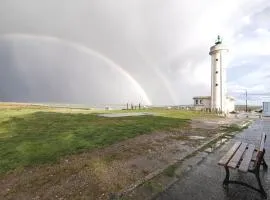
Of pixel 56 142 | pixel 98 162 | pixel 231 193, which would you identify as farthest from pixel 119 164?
pixel 56 142

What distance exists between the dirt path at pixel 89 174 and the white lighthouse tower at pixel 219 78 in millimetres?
47020

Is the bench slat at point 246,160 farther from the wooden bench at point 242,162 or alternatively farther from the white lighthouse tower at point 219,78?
the white lighthouse tower at point 219,78

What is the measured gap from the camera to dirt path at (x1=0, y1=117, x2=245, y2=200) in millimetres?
5727

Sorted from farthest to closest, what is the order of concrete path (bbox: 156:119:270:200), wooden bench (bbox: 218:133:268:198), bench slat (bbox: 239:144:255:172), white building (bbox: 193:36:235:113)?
white building (bbox: 193:36:235:113), wooden bench (bbox: 218:133:268:198), bench slat (bbox: 239:144:255:172), concrete path (bbox: 156:119:270:200)

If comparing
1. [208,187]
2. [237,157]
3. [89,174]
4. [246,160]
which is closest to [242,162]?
[246,160]

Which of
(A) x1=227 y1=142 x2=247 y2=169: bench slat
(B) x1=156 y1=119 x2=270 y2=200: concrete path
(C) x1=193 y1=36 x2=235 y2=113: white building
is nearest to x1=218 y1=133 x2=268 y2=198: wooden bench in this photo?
(A) x1=227 y1=142 x2=247 y2=169: bench slat

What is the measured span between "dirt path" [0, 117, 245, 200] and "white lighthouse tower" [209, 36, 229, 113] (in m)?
47.0

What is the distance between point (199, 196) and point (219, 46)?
55.3 m

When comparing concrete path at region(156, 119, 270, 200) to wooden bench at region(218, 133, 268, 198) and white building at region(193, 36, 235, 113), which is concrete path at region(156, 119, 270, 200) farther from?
white building at region(193, 36, 235, 113)

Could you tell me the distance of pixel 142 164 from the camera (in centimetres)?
823

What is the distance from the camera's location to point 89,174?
7.01 metres

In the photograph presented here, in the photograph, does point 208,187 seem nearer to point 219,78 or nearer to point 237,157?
point 237,157

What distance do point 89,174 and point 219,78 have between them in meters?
52.7

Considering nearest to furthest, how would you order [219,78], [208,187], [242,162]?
1. [208,187]
2. [242,162]
3. [219,78]
